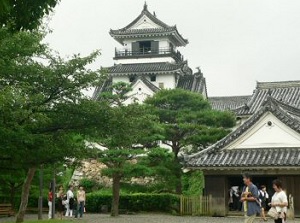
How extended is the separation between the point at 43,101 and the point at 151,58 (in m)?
42.6

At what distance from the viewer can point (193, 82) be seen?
2237 inches

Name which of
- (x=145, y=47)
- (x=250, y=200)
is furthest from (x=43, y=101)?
(x=145, y=47)

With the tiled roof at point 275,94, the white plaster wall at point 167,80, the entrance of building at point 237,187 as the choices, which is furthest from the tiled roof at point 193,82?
the entrance of building at point 237,187

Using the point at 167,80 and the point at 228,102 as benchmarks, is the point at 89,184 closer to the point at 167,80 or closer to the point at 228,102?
the point at 167,80

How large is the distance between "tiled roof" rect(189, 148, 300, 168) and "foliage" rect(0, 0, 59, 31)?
761 inches

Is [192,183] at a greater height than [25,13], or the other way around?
[25,13]

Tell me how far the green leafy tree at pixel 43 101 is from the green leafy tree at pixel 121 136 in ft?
2.40

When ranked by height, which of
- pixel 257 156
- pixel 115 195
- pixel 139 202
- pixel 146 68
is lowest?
pixel 139 202

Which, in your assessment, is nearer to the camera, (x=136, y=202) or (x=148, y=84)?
(x=136, y=202)

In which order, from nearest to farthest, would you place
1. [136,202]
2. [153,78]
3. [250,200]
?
[250,200] < [136,202] < [153,78]

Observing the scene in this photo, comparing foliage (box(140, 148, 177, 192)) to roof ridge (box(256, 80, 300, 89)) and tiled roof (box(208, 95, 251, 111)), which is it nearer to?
roof ridge (box(256, 80, 300, 89))

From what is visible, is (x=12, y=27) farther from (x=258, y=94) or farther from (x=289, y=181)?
(x=258, y=94)

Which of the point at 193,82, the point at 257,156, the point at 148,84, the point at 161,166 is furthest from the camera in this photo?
the point at 193,82

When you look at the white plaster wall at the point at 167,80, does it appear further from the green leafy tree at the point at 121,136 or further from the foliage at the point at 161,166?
the foliage at the point at 161,166
